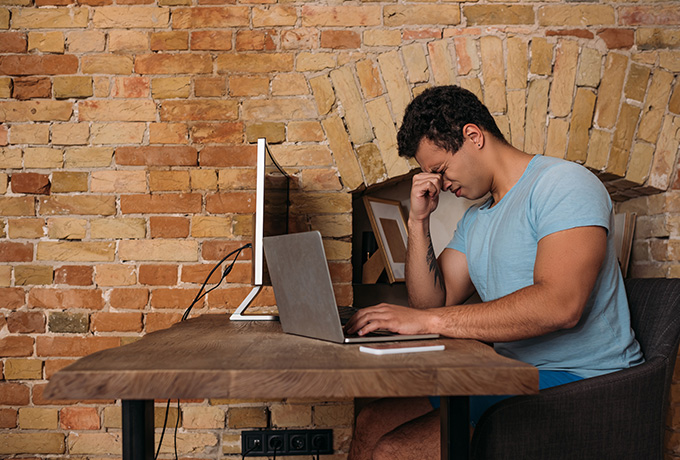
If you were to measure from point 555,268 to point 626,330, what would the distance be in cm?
31

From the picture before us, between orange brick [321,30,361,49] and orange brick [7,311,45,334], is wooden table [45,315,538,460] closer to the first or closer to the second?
orange brick [7,311,45,334]

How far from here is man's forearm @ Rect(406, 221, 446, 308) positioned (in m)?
1.81

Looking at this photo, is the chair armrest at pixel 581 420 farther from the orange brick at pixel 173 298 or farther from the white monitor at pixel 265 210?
the orange brick at pixel 173 298

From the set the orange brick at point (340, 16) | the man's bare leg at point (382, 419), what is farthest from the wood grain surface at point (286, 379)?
the orange brick at point (340, 16)

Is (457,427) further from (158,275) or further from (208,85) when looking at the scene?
(208,85)

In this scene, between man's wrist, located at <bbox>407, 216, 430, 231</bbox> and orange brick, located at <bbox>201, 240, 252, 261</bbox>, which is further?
orange brick, located at <bbox>201, 240, 252, 261</bbox>

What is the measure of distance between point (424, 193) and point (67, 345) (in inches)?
59.6

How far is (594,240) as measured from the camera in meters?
1.24

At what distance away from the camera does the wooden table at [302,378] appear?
2.74ft

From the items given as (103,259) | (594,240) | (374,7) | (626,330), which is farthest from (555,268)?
(103,259)

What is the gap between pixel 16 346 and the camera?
2.13 meters

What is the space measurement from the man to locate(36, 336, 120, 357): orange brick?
1.13 m

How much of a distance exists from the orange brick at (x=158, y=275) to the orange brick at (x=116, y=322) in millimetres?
142

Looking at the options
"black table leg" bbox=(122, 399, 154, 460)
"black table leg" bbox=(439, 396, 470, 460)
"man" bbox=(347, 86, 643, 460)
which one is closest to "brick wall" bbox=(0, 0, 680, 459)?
"man" bbox=(347, 86, 643, 460)
